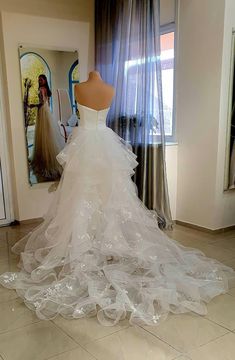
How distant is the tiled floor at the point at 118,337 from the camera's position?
1841 millimetres

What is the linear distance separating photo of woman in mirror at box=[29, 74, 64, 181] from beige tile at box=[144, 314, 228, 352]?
2.61 m

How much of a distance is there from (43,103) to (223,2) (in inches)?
87.3

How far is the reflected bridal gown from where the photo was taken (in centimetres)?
228

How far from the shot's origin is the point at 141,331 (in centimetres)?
204

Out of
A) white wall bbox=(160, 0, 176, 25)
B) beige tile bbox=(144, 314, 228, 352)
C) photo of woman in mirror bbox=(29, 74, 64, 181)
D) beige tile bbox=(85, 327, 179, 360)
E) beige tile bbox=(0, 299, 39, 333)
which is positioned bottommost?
beige tile bbox=(0, 299, 39, 333)

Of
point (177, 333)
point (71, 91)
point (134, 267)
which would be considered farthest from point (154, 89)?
point (177, 333)

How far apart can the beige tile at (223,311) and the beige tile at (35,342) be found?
89 centimetres

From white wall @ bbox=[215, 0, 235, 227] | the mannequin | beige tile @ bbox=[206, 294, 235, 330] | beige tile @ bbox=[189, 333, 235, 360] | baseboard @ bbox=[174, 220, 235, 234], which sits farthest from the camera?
baseboard @ bbox=[174, 220, 235, 234]

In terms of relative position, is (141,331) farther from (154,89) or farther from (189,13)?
(189,13)

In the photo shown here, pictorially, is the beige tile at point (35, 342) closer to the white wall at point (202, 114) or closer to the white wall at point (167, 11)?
the white wall at point (202, 114)

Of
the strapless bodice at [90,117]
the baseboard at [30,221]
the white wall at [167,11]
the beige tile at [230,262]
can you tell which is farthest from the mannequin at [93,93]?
the baseboard at [30,221]

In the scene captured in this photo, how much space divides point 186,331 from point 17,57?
332cm

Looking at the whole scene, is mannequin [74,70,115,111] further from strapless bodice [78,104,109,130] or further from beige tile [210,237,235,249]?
beige tile [210,237,235,249]

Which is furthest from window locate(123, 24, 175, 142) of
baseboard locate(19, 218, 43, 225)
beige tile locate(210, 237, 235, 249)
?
baseboard locate(19, 218, 43, 225)
